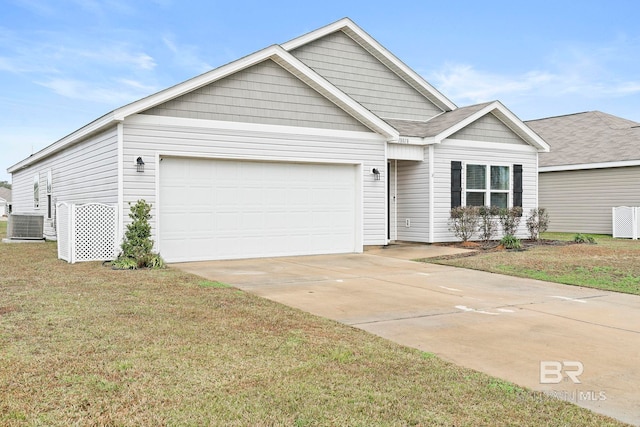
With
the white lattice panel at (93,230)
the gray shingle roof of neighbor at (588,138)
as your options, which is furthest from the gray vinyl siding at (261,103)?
the gray shingle roof of neighbor at (588,138)

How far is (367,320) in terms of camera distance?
614 cm

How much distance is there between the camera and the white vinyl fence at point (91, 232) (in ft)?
36.0

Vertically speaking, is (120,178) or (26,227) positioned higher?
(120,178)

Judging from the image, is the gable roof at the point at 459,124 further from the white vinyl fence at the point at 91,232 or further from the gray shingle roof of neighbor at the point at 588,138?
the white vinyl fence at the point at 91,232

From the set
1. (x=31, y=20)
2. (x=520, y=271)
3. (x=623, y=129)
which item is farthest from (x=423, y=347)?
(x=623, y=129)

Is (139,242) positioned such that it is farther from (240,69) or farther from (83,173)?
(240,69)

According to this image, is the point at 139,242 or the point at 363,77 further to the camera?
the point at 363,77

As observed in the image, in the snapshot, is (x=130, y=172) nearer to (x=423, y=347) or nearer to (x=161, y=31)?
(x=423, y=347)

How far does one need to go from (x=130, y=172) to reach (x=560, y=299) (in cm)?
834

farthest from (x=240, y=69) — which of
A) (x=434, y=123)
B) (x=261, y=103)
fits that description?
(x=434, y=123)

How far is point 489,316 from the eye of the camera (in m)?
6.41

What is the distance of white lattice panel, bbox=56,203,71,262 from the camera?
11023mm

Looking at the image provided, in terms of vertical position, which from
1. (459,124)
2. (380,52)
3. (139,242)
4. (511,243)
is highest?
(380,52)

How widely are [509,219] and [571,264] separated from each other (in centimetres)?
460
